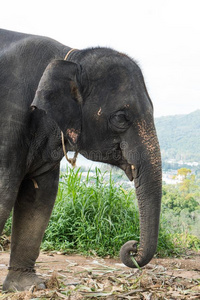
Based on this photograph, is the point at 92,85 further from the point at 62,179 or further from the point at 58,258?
the point at 62,179

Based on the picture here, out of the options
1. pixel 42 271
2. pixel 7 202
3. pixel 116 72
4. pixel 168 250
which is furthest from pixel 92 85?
pixel 168 250

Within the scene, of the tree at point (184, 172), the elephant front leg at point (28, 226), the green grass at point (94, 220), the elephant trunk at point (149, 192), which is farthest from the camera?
the tree at point (184, 172)

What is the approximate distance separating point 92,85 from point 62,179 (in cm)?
357

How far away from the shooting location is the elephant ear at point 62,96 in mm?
2891

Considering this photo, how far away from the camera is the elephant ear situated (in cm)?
289

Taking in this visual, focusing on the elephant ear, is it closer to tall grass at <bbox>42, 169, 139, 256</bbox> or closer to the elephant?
the elephant

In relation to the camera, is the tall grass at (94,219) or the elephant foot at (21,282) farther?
the tall grass at (94,219)

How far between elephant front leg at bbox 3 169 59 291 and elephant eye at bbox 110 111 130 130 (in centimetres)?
76

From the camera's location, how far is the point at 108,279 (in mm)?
3906

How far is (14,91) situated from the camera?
3.00 meters

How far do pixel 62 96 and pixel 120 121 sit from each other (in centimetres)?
39

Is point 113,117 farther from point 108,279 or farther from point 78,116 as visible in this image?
point 108,279

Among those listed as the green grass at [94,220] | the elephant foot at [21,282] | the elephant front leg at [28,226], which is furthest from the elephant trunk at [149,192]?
the green grass at [94,220]

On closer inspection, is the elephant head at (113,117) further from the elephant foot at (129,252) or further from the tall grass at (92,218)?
the tall grass at (92,218)
